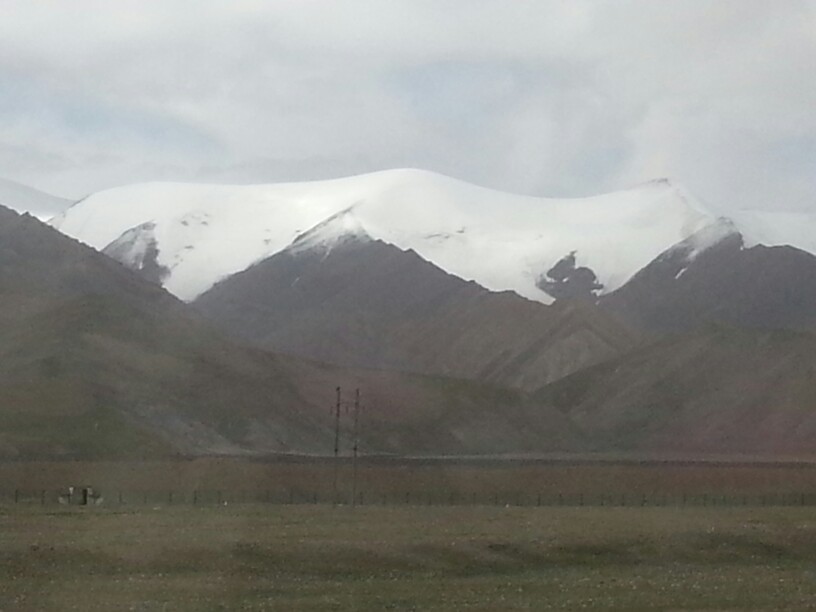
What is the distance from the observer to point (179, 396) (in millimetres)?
140250

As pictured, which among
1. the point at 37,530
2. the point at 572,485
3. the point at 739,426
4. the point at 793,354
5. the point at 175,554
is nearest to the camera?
the point at 175,554

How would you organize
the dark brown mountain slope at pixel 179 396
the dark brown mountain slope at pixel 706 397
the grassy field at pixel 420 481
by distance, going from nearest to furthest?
the grassy field at pixel 420 481
the dark brown mountain slope at pixel 179 396
the dark brown mountain slope at pixel 706 397

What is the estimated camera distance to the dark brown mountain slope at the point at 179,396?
401 feet

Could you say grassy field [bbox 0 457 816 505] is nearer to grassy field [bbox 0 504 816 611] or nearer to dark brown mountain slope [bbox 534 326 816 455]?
grassy field [bbox 0 504 816 611]

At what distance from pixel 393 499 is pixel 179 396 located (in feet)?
177

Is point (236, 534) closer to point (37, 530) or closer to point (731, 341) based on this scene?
point (37, 530)

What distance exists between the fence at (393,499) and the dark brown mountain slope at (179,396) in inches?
1057

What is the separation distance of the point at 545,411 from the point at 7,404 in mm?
67569

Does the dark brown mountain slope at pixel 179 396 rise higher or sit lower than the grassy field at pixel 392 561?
higher

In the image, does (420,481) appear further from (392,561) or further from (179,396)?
(392,561)

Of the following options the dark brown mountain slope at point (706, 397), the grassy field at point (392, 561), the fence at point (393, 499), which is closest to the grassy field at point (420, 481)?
the fence at point (393, 499)

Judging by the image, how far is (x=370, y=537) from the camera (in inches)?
2109

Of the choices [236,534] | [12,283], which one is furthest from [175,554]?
[12,283]

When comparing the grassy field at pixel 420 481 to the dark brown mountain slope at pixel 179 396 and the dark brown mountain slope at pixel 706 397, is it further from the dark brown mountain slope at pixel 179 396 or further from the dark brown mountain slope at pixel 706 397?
the dark brown mountain slope at pixel 706 397
